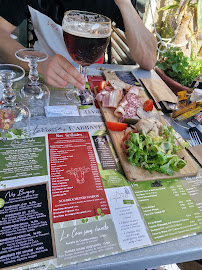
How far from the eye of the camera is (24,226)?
18.8 inches

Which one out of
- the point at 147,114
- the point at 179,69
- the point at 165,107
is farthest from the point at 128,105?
the point at 179,69

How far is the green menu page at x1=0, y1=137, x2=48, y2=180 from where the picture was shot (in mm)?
588

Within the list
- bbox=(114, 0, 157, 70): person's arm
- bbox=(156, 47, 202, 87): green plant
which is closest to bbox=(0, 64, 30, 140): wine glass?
bbox=(114, 0, 157, 70): person's arm

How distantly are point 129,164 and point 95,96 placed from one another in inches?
16.0

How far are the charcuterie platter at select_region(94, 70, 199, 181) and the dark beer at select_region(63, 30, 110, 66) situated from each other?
17 cm

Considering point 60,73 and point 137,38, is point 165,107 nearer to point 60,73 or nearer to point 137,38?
point 60,73

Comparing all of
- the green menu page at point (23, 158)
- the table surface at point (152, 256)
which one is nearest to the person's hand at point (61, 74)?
the green menu page at point (23, 158)

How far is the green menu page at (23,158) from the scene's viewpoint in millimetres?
588

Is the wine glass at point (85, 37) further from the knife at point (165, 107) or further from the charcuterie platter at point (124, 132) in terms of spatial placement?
the knife at point (165, 107)

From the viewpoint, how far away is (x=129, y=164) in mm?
655

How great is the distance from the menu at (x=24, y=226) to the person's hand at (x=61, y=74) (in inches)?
18.3

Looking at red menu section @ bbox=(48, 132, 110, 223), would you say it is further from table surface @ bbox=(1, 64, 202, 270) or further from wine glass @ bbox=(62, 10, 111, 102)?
wine glass @ bbox=(62, 10, 111, 102)

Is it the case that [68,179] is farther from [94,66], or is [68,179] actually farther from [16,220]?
[94,66]

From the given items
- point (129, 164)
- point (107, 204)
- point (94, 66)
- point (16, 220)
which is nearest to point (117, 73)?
point (94, 66)
